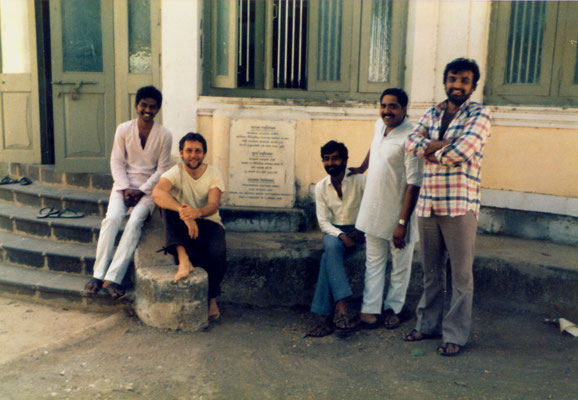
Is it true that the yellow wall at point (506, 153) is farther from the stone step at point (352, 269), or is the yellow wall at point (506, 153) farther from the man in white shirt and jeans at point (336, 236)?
the man in white shirt and jeans at point (336, 236)

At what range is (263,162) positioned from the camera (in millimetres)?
6258

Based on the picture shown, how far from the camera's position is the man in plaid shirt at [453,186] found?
3.82 m

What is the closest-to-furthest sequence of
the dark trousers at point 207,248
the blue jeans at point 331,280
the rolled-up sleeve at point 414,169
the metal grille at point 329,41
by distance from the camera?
the rolled-up sleeve at point 414,169 → the blue jeans at point 331,280 → the dark trousers at point 207,248 → the metal grille at point 329,41

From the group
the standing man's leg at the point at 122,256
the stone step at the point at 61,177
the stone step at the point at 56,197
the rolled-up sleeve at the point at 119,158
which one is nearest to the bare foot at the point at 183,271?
the standing man's leg at the point at 122,256

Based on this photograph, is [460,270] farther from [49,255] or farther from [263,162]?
[49,255]

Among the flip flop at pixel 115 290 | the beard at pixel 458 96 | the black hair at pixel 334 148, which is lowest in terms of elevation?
the flip flop at pixel 115 290

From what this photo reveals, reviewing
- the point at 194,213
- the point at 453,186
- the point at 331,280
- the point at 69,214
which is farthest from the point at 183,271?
the point at 69,214

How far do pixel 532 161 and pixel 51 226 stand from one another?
16.1 feet

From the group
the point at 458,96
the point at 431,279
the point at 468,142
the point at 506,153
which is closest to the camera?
the point at 468,142

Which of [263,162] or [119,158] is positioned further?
[263,162]

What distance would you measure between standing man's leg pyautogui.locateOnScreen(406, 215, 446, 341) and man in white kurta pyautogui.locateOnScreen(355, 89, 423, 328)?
0.23 meters

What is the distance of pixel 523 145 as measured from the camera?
5.72 m

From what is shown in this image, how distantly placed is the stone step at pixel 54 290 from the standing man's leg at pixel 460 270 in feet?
8.81

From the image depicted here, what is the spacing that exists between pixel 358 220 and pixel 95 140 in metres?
3.94
